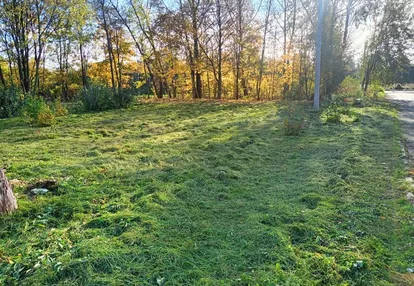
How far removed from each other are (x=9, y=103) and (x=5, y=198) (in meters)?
9.38

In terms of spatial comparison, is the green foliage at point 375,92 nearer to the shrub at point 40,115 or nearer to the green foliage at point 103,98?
the green foliage at point 103,98

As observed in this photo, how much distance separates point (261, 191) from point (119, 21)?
57.2 ft

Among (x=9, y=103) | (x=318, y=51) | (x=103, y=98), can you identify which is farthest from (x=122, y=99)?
(x=318, y=51)

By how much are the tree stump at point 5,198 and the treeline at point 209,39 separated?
401 inches

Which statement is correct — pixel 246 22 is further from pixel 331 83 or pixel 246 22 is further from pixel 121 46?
pixel 121 46

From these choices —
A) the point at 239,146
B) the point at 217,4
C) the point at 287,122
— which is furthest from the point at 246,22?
the point at 239,146

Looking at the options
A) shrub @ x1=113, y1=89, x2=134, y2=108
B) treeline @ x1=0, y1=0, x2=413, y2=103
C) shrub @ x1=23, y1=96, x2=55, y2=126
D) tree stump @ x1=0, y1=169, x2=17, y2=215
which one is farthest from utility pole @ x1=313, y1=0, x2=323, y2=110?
tree stump @ x1=0, y1=169, x2=17, y2=215

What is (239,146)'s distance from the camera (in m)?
5.32

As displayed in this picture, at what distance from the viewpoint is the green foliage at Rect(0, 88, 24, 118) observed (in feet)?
32.5

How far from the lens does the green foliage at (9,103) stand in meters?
9.92

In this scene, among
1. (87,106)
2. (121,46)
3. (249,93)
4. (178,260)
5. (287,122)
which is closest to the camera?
(178,260)

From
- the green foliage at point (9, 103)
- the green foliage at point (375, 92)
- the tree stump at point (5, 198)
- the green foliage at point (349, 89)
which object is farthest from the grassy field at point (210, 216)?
the green foliage at point (375, 92)

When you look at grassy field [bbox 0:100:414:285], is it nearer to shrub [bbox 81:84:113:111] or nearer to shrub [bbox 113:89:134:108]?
shrub [bbox 81:84:113:111]

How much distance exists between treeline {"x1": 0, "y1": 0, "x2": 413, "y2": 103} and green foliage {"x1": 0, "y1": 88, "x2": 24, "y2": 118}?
2.74 m
